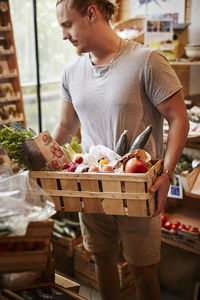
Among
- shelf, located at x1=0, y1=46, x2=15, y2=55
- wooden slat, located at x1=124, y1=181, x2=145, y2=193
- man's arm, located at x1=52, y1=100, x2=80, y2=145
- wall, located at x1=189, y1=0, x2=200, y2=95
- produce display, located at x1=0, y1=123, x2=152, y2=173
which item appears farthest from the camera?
wall, located at x1=189, y1=0, x2=200, y2=95

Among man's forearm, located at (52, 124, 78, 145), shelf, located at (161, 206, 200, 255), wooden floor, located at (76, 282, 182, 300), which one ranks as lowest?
wooden floor, located at (76, 282, 182, 300)

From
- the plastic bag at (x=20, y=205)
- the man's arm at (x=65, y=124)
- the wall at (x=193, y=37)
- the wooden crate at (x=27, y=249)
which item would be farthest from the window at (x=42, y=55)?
the wooden crate at (x=27, y=249)

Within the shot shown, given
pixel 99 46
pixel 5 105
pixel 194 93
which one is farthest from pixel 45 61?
pixel 99 46

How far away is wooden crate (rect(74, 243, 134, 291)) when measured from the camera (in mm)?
2734

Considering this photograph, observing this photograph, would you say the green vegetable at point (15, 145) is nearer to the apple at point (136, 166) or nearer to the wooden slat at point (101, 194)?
the wooden slat at point (101, 194)

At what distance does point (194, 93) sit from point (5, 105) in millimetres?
1602

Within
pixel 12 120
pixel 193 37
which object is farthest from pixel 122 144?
pixel 193 37

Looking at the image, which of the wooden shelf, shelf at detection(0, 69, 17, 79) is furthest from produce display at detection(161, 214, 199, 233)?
the wooden shelf

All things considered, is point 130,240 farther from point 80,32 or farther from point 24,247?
point 80,32

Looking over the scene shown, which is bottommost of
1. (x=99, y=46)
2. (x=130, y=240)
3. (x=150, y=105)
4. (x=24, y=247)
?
(x=130, y=240)

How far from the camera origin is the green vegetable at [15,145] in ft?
4.93

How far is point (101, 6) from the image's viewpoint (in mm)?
1729

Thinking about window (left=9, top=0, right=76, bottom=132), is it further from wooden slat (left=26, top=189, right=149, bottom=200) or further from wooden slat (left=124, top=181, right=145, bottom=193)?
wooden slat (left=124, top=181, right=145, bottom=193)

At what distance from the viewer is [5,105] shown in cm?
293
